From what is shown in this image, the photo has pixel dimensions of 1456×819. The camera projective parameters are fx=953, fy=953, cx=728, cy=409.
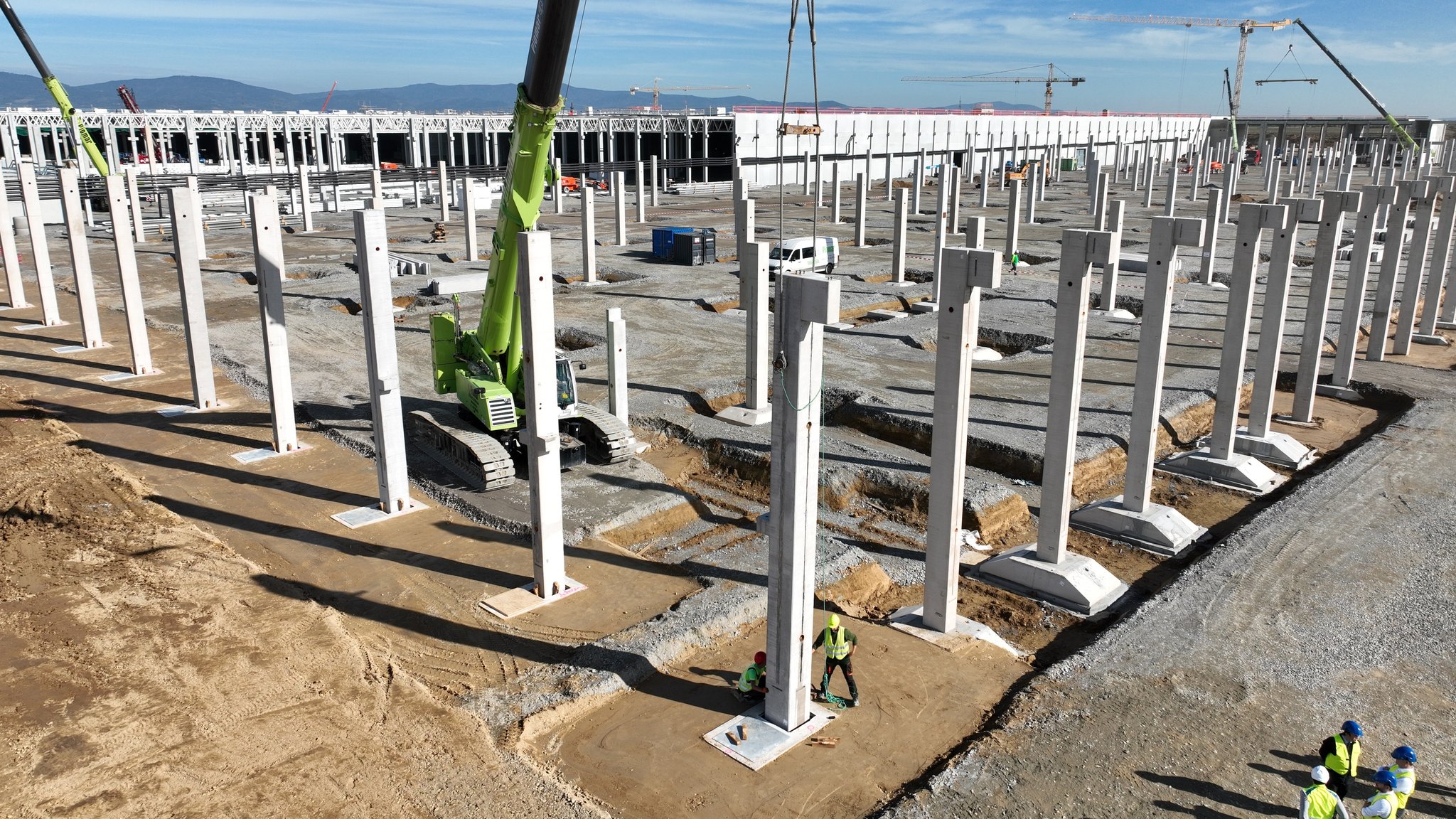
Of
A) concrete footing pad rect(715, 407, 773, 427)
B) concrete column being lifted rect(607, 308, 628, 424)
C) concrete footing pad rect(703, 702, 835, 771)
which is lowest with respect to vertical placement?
concrete footing pad rect(703, 702, 835, 771)

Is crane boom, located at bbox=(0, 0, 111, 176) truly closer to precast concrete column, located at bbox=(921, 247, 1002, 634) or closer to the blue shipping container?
the blue shipping container

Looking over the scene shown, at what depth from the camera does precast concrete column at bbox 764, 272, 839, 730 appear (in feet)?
22.1

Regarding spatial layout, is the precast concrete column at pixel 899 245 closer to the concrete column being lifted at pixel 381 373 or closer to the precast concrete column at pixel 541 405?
the concrete column being lifted at pixel 381 373

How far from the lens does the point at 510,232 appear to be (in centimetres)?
1177

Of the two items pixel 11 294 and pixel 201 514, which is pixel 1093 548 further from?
pixel 11 294

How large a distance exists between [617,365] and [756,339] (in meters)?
2.19

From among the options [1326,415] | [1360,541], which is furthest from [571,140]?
[1360,541]

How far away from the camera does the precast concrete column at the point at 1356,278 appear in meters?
15.0

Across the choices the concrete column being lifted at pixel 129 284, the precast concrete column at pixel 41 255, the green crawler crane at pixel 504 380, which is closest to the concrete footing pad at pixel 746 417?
the green crawler crane at pixel 504 380

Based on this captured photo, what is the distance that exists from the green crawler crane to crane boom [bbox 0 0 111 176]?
2024 centimetres

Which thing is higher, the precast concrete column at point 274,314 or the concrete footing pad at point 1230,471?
the precast concrete column at point 274,314

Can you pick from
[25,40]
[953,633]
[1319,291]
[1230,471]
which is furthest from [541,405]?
[25,40]

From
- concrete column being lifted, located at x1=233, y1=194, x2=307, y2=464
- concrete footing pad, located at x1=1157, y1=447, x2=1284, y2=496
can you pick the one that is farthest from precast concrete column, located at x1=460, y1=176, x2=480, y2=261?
concrete footing pad, located at x1=1157, y1=447, x2=1284, y2=496

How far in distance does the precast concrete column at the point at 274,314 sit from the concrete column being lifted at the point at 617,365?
4.46 meters
